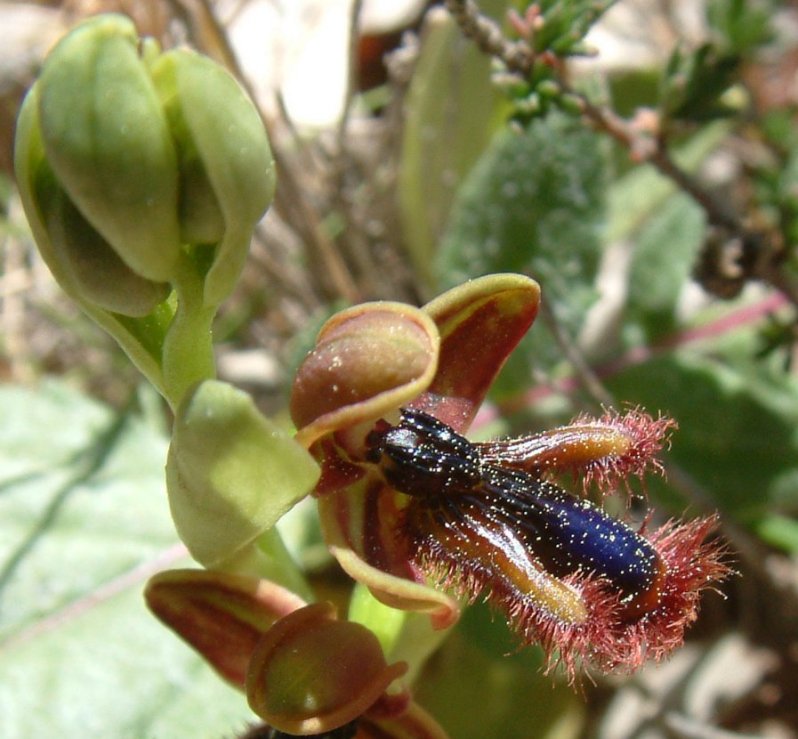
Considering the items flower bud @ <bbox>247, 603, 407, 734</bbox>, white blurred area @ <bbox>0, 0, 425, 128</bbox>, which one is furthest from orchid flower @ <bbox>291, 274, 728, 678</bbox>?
white blurred area @ <bbox>0, 0, 425, 128</bbox>

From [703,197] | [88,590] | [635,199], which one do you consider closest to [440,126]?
[635,199]

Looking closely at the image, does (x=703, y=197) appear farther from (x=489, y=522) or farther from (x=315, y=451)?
(x=315, y=451)

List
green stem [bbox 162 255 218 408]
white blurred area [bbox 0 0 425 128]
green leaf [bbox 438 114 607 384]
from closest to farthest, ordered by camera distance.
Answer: green stem [bbox 162 255 218 408]
green leaf [bbox 438 114 607 384]
white blurred area [bbox 0 0 425 128]

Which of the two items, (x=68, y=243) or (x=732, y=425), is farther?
(x=732, y=425)

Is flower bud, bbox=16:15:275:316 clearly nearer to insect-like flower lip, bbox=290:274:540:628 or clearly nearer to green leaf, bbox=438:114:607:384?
insect-like flower lip, bbox=290:274:540:628

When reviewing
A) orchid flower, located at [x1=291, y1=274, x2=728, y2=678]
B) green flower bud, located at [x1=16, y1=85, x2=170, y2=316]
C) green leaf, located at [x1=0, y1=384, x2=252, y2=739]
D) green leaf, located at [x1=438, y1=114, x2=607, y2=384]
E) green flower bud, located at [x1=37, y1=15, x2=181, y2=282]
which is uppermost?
green flower bud, located at [x1=37, y1=15, x2=181, y2=282]

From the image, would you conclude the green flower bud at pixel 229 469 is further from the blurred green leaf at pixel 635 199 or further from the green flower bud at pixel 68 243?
the blurred green leaf at pixel 635 199

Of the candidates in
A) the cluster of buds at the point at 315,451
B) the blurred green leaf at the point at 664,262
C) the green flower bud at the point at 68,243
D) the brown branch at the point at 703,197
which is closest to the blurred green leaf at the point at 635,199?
the blurred green leaf at the point at 664,262
